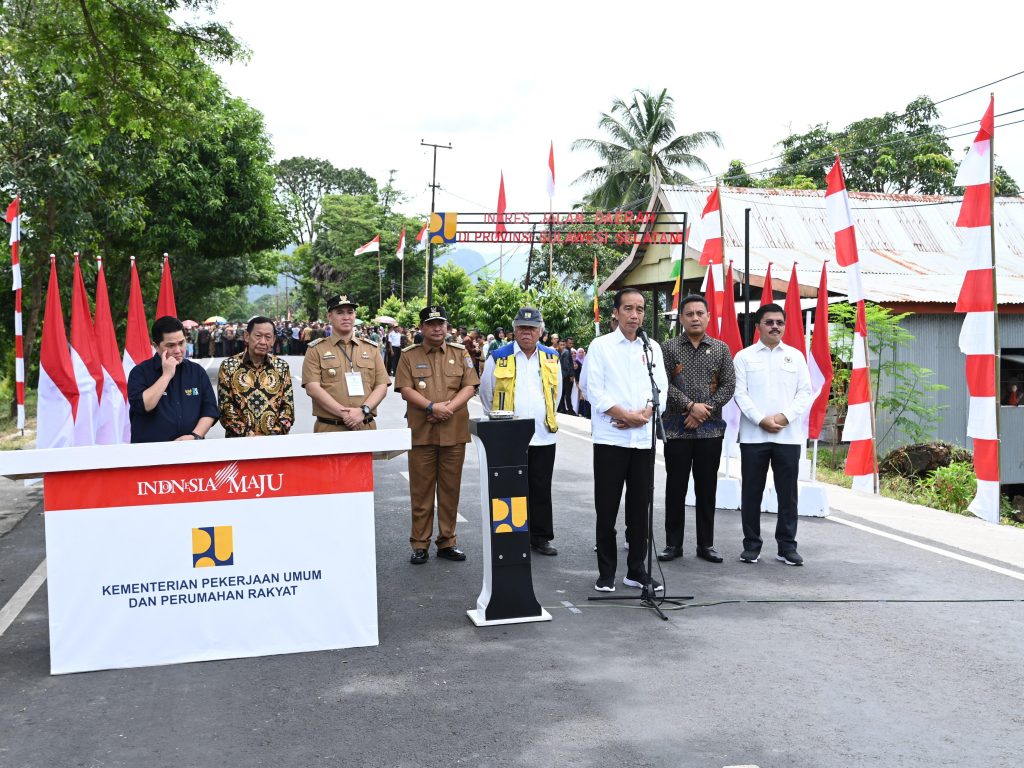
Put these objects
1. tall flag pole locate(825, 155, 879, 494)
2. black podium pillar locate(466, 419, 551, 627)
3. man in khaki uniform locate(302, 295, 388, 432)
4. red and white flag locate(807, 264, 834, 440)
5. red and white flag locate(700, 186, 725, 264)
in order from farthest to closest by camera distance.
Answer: red and white flag locate(700, 186, 725, 264) → tall flag pole locate(825, 155, 879, 494) → red and white flag locate(807, 264, 834, 440) → man in khaki uniform locate(302, 295, 388, 432) → black podium pillar locate(466, 419, 551, 627)

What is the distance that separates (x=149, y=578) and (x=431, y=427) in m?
2.77

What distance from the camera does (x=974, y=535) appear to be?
8.92 meters

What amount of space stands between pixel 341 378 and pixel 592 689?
3.43 meters

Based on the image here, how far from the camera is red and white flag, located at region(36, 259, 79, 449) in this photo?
423 inches

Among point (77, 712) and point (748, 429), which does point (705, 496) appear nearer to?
point (748, 429)

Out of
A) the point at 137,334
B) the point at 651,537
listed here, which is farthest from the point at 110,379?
the point at 651,537

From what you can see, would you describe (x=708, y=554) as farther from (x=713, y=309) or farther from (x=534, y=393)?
(x=713, y=309)

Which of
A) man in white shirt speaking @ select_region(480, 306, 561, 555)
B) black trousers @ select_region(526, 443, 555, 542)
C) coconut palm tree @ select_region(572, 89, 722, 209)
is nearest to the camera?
man in white shirt speaking @ select_region(480, 306, 561, 555)

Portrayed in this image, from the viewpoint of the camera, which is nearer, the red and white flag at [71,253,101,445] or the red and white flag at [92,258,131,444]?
the red and white flag at [71,253,101,445]

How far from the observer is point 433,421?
294 inches

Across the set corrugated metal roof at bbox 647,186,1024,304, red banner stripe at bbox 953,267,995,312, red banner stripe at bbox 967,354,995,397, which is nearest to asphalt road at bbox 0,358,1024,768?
red banner stripe at bbox 967,354,995,397

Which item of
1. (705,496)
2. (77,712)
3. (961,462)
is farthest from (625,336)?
(961,462)

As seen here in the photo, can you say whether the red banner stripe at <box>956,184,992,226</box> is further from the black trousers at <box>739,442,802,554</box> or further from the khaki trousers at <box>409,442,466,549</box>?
the khaki trousers at <box>409,442,466,549</box>

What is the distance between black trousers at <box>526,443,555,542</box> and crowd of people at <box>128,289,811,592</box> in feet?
0.04
